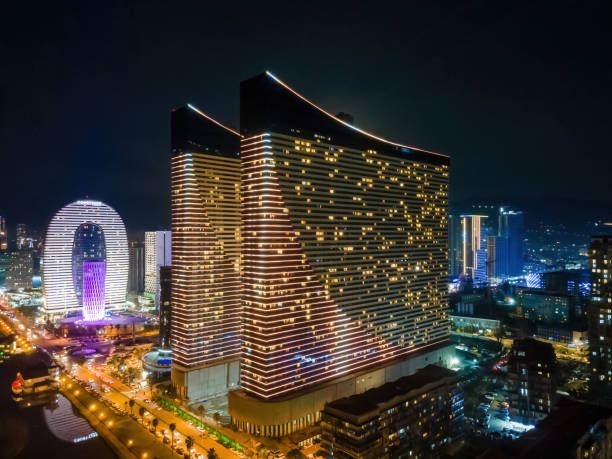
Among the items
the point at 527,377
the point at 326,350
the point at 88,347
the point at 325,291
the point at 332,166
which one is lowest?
the point at 88,347

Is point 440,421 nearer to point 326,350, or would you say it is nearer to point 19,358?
point 326,350

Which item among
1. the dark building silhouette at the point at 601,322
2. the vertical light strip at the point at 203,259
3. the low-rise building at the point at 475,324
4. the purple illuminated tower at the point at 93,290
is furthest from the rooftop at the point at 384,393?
the purple illuminated tower at the point at 93,290

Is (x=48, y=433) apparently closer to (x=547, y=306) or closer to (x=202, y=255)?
(x=202, y=255)

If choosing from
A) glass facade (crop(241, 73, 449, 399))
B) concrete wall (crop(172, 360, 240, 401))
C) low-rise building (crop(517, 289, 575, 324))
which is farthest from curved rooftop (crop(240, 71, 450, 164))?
low-rise building (crop(517, 289, 575, 324))

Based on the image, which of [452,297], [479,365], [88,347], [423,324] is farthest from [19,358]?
[452,297]

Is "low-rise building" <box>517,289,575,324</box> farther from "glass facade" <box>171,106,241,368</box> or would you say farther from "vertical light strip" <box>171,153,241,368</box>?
"glass facade" <box>171,106,241,368</box>

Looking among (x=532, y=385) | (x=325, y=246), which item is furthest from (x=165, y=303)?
(x=532, y=385)
